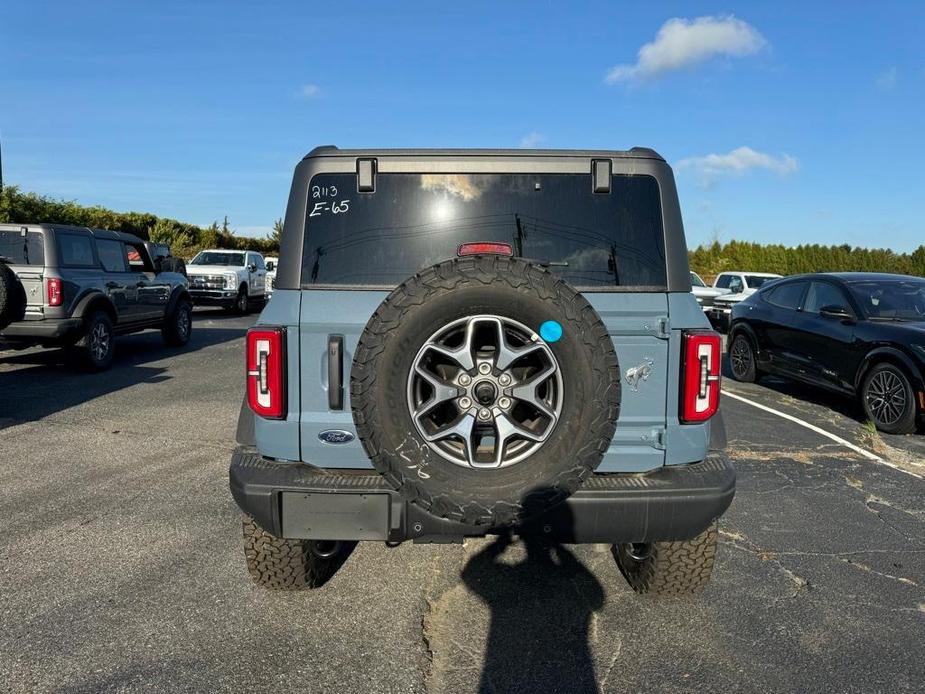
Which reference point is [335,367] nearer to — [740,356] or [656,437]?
[656,437]

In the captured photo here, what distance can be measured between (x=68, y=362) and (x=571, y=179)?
9.69 m

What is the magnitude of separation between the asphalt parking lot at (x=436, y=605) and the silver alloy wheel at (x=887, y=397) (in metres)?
1.64

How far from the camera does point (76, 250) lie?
905 centimetres

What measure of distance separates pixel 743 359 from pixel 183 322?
381 inches

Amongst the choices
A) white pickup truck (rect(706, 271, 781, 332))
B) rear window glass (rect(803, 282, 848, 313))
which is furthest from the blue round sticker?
white pickup truck (rect(706, 271, 781, 332))

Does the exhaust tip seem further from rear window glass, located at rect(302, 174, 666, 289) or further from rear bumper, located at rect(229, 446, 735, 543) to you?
rear window glass, located at rect(302, 174, 666, 289)

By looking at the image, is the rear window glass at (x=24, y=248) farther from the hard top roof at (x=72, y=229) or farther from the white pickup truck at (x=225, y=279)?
the white pickup truck at (x=225, y=279)

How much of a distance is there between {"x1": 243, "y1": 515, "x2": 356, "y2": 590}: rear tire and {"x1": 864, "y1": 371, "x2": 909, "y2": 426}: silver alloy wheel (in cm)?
601

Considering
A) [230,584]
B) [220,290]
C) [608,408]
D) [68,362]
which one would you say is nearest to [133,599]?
[230,584]

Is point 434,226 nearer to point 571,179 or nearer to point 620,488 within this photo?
point 571,179

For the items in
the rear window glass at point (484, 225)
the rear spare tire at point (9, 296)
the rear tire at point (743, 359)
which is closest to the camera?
the rear window glass at point (484, 225)

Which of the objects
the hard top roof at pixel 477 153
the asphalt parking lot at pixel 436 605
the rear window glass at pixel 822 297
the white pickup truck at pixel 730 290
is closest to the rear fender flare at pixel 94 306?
the asphalt parking lot at pixel 436 605

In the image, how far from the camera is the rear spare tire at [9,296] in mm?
7137

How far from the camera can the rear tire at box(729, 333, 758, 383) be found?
932 centimetres
